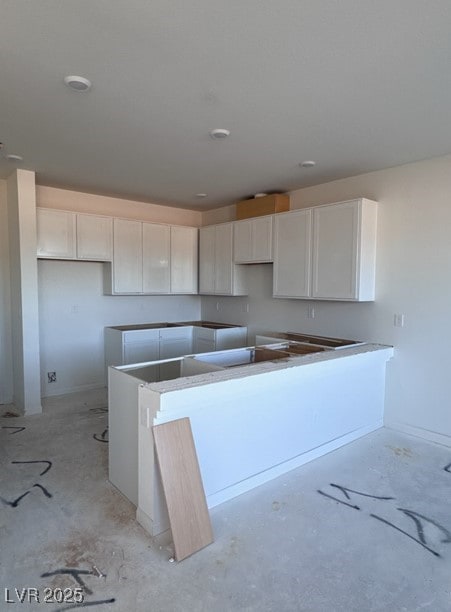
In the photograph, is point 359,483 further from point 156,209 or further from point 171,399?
point 156,209

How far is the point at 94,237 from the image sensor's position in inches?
185

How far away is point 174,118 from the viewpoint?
8.63ft

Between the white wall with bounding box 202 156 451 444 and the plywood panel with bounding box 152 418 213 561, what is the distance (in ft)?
8.13

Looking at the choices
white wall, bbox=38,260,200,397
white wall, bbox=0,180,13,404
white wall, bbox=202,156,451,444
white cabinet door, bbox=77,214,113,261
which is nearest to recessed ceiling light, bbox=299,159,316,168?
white wall, bbox=202,156,451,444

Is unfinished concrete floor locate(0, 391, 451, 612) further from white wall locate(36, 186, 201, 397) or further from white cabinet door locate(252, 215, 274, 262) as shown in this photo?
white cabinet door locate(252, 215, 274, 262)

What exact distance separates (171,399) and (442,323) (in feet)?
8.80

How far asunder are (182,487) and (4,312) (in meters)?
3.45

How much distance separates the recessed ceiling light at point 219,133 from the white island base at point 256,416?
5.99 feet

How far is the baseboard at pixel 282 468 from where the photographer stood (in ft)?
7.97

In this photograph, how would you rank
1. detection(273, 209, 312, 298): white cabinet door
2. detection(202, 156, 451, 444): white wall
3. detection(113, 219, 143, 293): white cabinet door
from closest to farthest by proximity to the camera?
detection(202, 156, 451, 444): white wall < detection(273, 209, 312, 298): white cabinet door < detection(113, 219, 143, 293): white cabinet door

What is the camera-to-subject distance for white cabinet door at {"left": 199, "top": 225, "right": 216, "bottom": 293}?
215 inches

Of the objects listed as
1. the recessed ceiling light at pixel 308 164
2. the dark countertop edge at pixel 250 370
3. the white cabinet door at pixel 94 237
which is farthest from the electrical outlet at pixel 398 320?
the white cabinet door at pixel 94 237

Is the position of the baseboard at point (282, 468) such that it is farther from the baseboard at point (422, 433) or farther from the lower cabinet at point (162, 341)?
the lower cabinet at point (162, 341)

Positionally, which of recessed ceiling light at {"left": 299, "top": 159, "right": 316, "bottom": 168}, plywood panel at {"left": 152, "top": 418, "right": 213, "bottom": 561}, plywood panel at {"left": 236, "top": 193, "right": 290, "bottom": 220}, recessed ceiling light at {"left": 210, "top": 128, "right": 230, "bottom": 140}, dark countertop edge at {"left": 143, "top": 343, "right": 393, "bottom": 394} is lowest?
plywood panel at {"left": 152, "top": 418, "right": 213, "bottom": 561}
